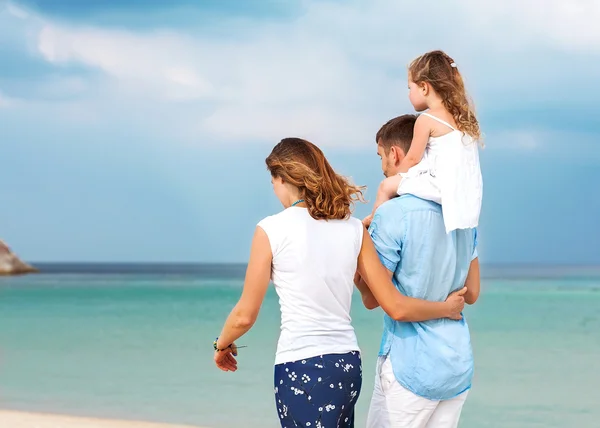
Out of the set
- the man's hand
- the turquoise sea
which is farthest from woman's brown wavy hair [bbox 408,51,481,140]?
the turquoise sea

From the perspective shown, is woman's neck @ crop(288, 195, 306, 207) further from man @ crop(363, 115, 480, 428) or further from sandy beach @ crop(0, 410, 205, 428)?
sandy beach @ crop(0, 410, 205, 428)

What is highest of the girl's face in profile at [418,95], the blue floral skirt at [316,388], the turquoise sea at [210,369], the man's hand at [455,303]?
the girl's face in profile at [418,95]

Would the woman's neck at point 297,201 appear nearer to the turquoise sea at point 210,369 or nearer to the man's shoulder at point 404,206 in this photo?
the man's shoulder at point 404,206

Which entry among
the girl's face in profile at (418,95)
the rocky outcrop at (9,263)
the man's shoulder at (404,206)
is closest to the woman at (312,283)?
the man's shoulder at (404,206)

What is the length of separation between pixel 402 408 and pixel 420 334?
23 centimetres

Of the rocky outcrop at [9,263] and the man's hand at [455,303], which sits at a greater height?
the man's hand at [455,303]

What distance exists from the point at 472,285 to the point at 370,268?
451 mm

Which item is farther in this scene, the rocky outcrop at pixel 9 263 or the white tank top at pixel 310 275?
the rocky outcrop at pixel 9 263

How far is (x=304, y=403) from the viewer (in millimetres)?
2277

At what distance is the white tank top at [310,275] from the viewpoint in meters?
2.28

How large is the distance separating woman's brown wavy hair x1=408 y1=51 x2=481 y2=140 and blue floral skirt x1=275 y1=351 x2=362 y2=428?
864mm

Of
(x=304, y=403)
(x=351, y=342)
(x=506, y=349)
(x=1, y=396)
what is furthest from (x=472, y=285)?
(x=506, y=349)

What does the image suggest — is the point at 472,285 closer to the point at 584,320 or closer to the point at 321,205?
the point at 321,205

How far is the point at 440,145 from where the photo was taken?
2.53 meters
